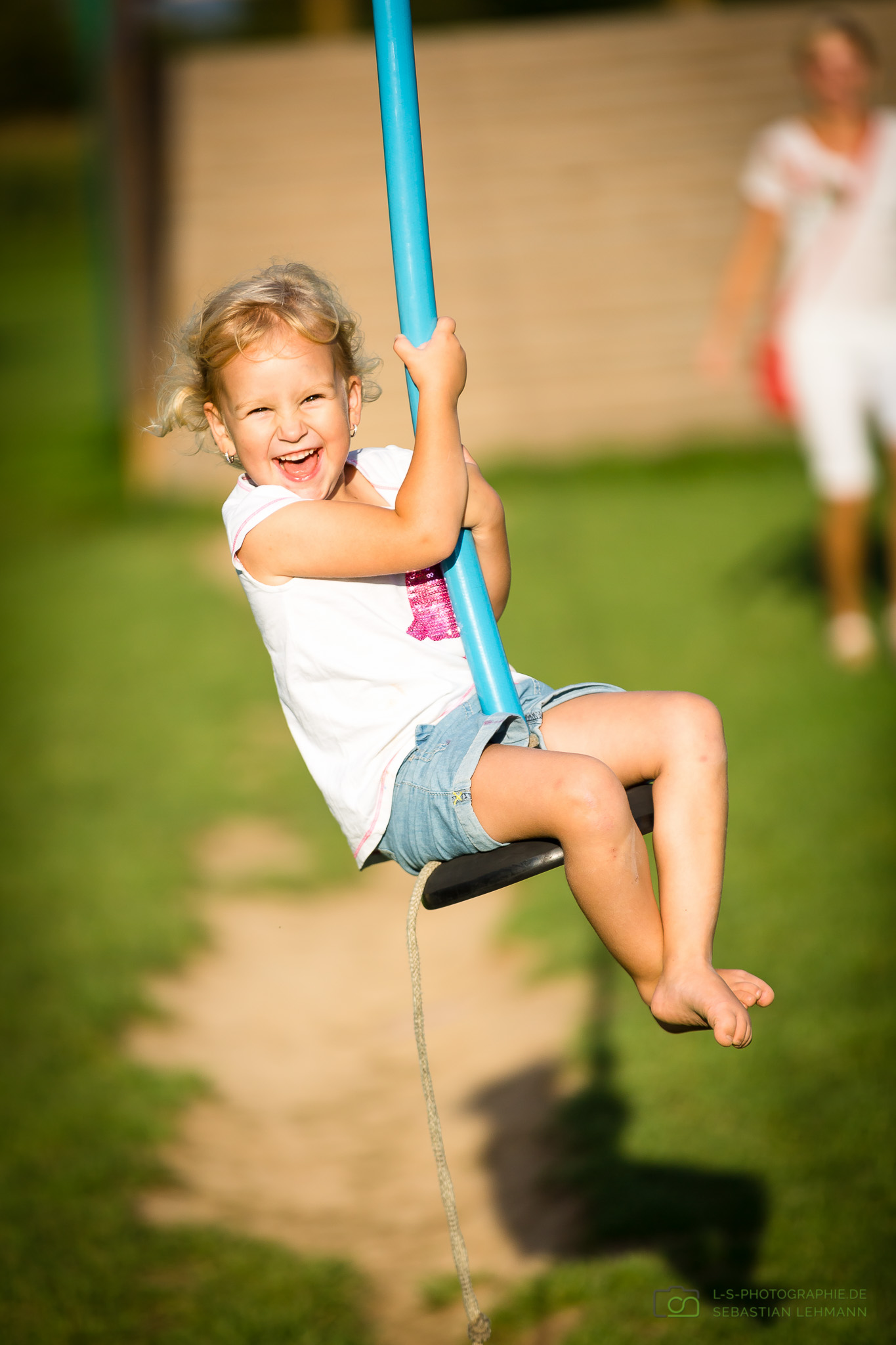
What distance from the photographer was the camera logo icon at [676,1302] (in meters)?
4.26

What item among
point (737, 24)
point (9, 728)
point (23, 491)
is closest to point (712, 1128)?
point (9, 728)

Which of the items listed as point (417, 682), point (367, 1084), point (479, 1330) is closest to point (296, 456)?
point (417, 682)

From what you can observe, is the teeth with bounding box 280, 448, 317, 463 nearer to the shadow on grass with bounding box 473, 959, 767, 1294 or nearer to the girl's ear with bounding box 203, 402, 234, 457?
the girl's ear with bounding box 203, 402, 234, 457

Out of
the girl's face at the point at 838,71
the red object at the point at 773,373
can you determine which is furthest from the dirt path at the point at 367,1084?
the girl's face at the point at 838,71

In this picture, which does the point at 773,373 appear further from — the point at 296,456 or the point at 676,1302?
the point at 296,456

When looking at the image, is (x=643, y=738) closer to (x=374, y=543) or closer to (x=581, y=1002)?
(x=374, y=543)

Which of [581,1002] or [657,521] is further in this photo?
[657,521]

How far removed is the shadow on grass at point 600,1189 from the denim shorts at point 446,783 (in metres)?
2.96

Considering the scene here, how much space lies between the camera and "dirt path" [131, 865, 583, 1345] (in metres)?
5.01

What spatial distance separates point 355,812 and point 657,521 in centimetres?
937

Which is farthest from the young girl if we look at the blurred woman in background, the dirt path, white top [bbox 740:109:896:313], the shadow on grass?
white top [bbox 740:109:896:313]

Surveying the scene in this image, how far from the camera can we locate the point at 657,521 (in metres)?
11.2

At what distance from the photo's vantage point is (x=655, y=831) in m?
2.02

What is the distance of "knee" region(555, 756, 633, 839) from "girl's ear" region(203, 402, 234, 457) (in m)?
0.75
